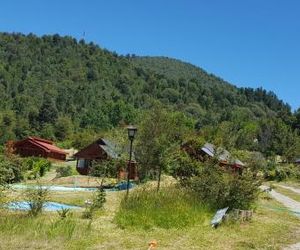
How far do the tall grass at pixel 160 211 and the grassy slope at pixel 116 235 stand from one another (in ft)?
1.15

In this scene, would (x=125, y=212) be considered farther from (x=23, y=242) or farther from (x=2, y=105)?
(x=2, y=105)

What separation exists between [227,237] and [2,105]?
383 ft

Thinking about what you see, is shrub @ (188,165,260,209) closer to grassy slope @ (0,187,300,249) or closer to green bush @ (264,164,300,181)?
grassy slope @ (0,187,300,249)

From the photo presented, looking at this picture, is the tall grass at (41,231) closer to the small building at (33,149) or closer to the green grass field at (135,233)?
the green grass field at (135,233)

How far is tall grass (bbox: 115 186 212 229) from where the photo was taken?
13930 millimetres

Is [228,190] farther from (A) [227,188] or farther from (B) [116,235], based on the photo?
(B) [116,235]

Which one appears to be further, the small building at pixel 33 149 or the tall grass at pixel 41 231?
the small building at pixel 33 149

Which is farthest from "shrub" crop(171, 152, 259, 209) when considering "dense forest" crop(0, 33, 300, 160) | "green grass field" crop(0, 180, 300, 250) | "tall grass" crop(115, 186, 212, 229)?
"dense forest" crop(0, 33, 300, 160)

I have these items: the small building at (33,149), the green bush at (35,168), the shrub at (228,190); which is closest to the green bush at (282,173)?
the green bush at (35,168)

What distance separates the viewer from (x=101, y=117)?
12694 cm

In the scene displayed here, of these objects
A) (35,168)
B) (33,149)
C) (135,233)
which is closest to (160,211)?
(135,233)

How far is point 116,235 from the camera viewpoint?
12414 mm

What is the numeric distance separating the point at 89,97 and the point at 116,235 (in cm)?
14208

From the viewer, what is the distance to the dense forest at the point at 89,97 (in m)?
108
